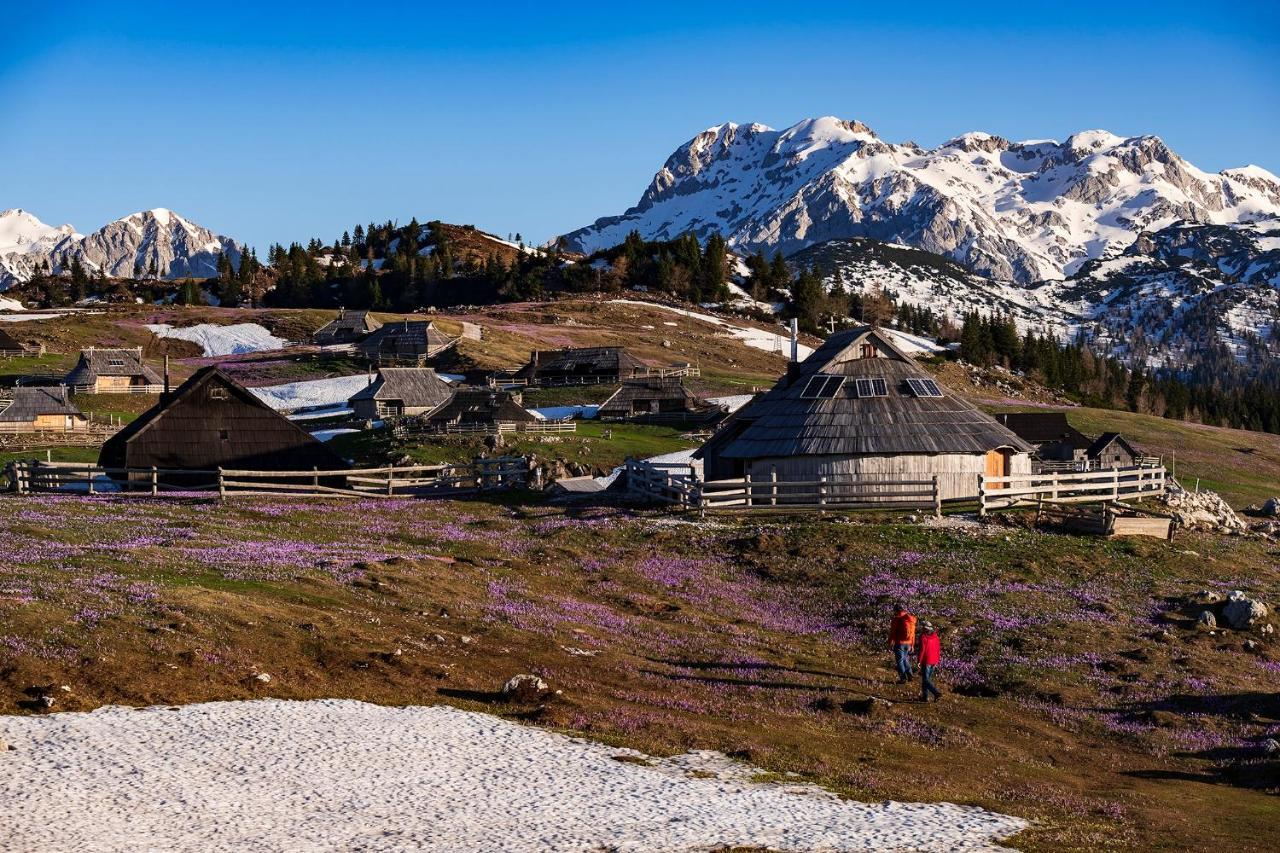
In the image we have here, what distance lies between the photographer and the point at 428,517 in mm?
46031

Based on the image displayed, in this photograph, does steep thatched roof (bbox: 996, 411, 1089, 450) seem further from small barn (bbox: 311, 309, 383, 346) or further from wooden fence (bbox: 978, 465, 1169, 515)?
small barn (bbox: 311, 309, 383, 346)

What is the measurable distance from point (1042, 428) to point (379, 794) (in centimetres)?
6798

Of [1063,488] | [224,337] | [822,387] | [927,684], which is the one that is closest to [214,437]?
[822,387]

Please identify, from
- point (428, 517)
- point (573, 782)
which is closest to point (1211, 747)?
point (573, 782)

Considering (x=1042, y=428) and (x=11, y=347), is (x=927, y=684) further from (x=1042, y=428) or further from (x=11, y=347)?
(x=11, y=347)

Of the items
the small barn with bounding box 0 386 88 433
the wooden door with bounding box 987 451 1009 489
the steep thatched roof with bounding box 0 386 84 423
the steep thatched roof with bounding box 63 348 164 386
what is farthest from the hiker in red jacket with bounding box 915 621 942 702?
the steep thatched roof with bounding box 63 348 164 386

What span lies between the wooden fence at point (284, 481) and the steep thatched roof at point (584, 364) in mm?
56460

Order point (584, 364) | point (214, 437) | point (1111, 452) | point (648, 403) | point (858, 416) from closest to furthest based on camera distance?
1. point (858, 416)
2. point (214, 437)
3. point (1111, 452)
4. point (648, 403)
5. point (584, 364)

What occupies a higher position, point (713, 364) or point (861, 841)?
point (713, 364)

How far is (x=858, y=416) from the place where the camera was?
166ft

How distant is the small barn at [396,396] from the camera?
95.1m

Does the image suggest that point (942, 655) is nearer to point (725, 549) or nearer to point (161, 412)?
point (725, 549)

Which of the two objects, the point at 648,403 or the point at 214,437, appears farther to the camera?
the point at 648,403

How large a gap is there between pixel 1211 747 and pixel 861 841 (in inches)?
454
